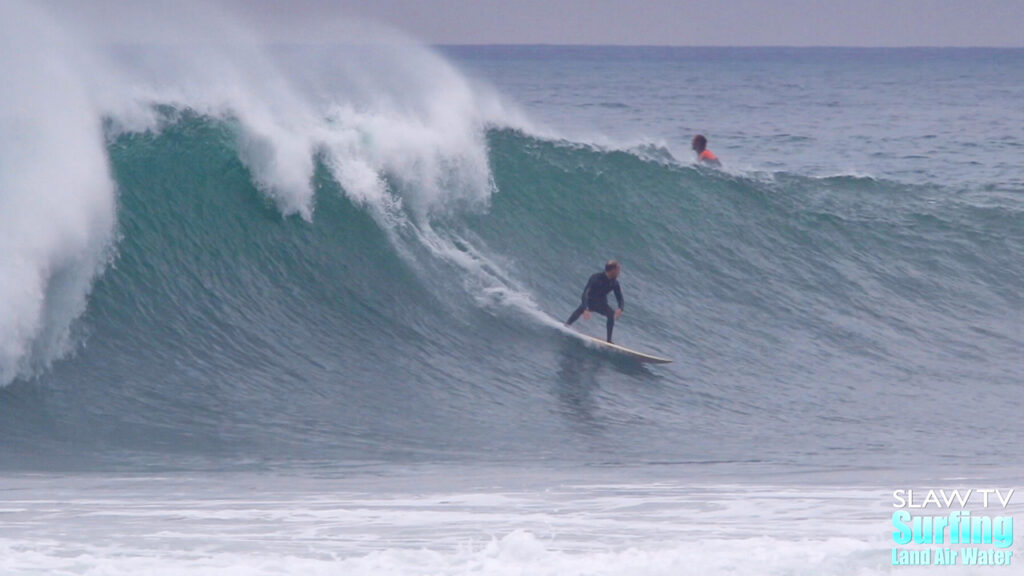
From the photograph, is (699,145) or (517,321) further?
(699,145)

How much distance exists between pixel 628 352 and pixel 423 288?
2.19m

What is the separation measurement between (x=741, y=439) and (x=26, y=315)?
17.6 feet

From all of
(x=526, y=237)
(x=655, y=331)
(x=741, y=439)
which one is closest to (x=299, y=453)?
(x=741, y=439)

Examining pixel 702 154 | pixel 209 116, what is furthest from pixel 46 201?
pixel 702 154

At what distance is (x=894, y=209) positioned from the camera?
17.1m

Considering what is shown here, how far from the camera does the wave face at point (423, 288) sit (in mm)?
9008

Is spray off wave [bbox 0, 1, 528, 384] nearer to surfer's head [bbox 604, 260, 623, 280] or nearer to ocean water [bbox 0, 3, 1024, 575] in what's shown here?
ocean water [bbox 0, 3, 1024, 575]

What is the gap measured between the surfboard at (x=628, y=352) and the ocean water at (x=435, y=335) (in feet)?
0.41

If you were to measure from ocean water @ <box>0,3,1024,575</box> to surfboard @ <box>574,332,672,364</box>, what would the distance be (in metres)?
0.12

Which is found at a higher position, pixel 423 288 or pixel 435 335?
pixel 423 288

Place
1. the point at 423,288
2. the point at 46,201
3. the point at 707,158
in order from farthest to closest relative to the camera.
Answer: the point at 707,158 → the point at 423,288 → the point at 46,201

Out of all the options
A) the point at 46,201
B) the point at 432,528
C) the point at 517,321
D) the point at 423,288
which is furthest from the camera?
the point at 423,288

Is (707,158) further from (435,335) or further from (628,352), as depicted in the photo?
(435,335)

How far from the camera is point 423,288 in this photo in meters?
11.8
